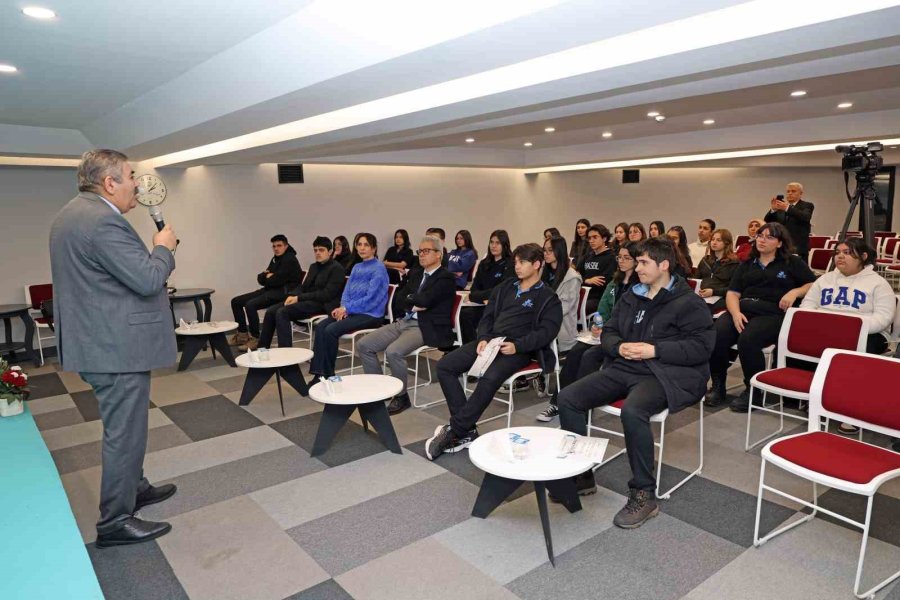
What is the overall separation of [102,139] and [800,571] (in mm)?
6880

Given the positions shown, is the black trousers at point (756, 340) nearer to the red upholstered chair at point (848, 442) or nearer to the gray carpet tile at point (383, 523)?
the red upholstered chair at point (848, 442)

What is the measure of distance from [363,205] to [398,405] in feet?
18.1

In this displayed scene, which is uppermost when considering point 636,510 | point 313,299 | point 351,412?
point 313,299

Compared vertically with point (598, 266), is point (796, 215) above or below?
above

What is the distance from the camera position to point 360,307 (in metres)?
5.45

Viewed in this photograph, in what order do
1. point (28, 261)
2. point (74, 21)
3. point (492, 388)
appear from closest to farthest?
point (74, 21) < point (492, 388) < point (28, 261)

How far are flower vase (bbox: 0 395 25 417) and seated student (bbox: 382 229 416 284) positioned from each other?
535 centimetres

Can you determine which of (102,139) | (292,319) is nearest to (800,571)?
(292,319)

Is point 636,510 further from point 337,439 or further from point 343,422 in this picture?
point 337,439

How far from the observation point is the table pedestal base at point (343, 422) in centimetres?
384

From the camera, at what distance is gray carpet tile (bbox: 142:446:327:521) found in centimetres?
326

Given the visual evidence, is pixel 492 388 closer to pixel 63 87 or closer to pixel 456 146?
pixel 63 87

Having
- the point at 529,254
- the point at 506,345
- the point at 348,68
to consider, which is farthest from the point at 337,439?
the point at 348,68

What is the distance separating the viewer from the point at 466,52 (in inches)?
106
